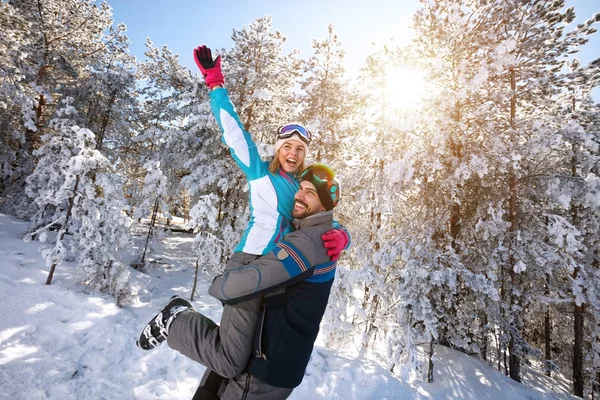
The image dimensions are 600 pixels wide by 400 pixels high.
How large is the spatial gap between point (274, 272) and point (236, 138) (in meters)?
1.66

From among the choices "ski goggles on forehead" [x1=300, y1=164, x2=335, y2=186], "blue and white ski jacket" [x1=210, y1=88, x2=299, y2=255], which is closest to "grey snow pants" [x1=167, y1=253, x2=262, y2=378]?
"blue and white ski jacket" [x1=210, y1=88, x2=299, y2=255]

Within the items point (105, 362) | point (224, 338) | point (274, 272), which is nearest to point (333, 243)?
point (274, 272)

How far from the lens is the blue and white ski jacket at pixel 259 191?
8.55 feet

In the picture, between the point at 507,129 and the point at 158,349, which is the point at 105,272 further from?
the point at 507,129

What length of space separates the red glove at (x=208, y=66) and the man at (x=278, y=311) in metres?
2.00

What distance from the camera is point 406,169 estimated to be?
771cm

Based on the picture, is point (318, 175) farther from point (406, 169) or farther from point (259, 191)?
point (406, 169)

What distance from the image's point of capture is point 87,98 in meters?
16.4

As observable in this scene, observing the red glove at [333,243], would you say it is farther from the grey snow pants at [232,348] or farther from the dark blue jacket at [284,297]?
the grey snow pants at [232,348]

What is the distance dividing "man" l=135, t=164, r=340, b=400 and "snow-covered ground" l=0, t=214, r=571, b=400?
394 cm

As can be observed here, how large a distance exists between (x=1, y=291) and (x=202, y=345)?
7.66m

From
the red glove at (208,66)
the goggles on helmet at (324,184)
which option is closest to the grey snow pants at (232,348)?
the goggles on helmet at (324,184)

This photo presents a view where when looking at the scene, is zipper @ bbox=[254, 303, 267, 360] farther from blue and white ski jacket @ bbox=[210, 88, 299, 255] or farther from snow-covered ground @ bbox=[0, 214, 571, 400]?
snow-covered ground @ bbox=[0, 214, 571, 400]

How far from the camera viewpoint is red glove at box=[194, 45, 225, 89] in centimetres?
302
